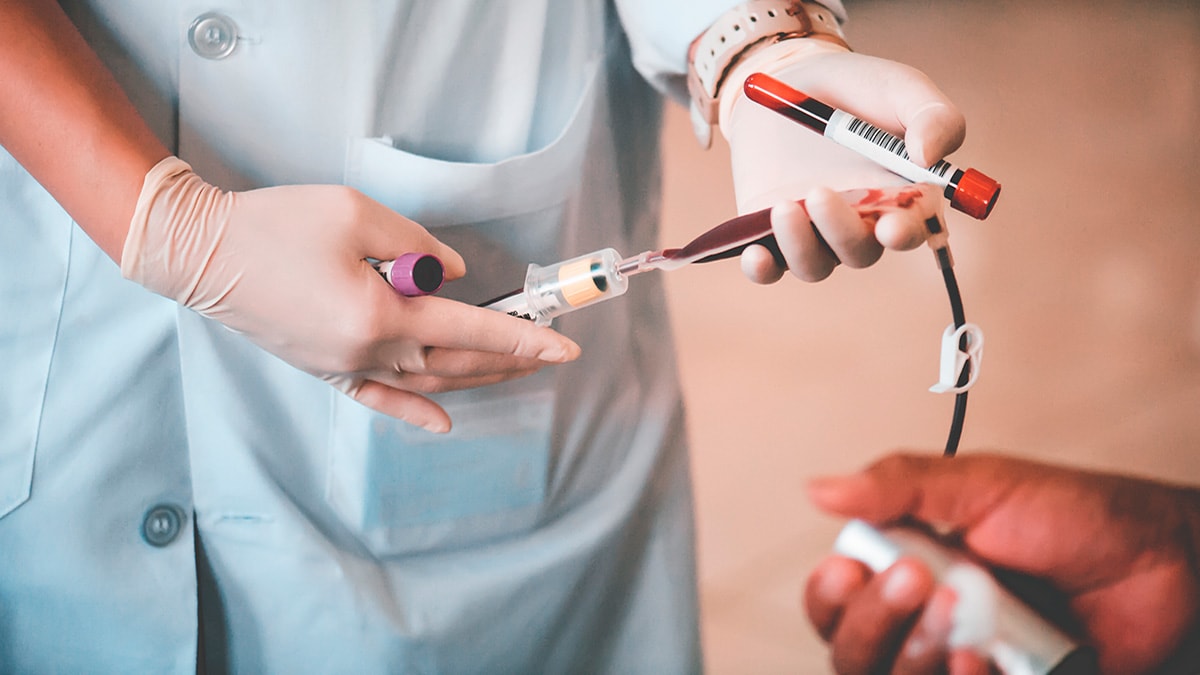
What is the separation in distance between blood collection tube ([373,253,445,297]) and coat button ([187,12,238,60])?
8.3 inches

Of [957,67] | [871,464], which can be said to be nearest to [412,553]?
[871,464]

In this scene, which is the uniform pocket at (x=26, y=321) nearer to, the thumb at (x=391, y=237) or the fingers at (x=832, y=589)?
the thumb at (x=391, y=237)

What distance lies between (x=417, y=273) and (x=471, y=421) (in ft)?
0.60

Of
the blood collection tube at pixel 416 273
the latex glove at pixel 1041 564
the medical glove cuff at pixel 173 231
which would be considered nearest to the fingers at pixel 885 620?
the latex glove at pixel 1041 564

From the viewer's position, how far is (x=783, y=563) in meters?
0.60

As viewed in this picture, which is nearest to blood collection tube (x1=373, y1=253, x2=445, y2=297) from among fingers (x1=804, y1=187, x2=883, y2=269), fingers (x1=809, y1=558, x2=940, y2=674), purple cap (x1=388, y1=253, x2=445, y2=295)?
purple cap (x1=388, y1=253, x2=445, y2=295)

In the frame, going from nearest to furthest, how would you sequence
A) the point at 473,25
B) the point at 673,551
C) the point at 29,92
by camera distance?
the point at 29,92, the point at 473,25, the point at 673,551

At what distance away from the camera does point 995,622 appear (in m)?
0.43

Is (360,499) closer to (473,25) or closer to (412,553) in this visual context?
(412,553)

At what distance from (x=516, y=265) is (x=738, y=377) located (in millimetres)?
217

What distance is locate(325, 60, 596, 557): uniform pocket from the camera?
562 millimetres

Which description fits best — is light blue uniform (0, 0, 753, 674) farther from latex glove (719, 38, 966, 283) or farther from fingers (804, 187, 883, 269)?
fingers (804, 187, 883, 269)

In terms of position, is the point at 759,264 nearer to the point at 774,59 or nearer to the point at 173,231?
the point at 774,59

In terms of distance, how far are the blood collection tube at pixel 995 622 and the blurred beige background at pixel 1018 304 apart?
0.39ft
